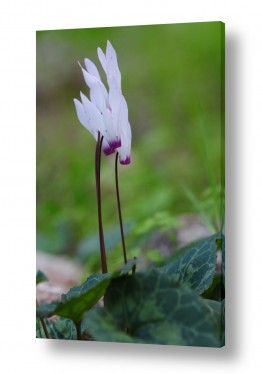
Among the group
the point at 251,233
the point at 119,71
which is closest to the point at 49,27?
the point at 119,71

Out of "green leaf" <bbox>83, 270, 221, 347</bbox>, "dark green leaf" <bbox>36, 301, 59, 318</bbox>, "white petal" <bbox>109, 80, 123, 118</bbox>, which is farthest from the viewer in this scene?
"white petal" <bbox>109, 80, 123, 118</bbox>

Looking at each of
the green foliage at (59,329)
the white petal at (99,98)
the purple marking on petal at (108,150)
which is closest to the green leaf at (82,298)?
the green foliage at (59,329)

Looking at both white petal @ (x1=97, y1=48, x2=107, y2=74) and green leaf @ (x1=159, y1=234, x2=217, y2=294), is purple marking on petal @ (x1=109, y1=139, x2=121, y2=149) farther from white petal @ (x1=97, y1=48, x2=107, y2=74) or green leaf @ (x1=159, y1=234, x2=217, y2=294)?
green leaf @ (x1=159, y1=234, x2=217, y2=294)

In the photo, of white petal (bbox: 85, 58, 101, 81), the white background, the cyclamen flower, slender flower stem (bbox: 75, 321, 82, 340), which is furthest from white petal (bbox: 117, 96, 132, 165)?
slender flower stem (bbox: 75, 321, 82, 340)

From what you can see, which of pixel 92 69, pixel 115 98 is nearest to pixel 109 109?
pixel 115 98
